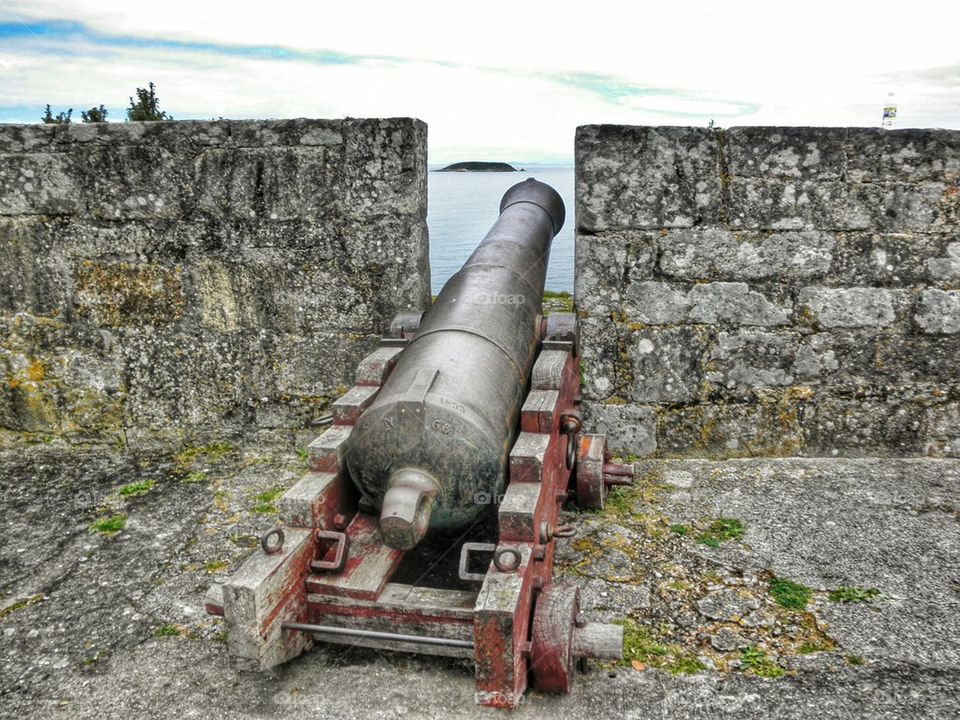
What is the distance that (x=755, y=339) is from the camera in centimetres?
454

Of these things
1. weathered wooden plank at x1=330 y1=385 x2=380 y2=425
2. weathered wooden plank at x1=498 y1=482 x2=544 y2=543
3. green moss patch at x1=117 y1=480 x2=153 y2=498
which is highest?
weathered wooden plank at x1=330 y1=385 x2=380 y2=425

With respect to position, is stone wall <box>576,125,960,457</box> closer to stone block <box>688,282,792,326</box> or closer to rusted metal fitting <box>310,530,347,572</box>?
stone block <box>688,282,792,326</box>

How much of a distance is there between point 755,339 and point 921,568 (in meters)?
1.52

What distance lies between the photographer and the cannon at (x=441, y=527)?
8.83 feet

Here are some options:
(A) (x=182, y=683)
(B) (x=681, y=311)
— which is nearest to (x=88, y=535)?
(A) (x=182, y=683)

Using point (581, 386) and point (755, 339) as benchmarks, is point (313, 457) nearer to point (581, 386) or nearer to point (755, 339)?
point (581, 386)

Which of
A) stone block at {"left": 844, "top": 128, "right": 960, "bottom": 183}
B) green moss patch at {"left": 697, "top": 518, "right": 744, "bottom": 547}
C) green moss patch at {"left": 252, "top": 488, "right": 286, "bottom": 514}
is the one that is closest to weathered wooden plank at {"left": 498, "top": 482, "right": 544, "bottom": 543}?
green moss patch at {"left": 697, "top": 518, "right": 744, "bottom": 547}

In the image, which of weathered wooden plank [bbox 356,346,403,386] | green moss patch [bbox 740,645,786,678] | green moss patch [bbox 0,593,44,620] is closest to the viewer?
green moss patch [bbox 740,645,786,678]

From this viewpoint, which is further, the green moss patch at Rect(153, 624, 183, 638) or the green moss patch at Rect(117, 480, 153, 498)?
the green moss patch at Rect(117, 480, 153, 498)

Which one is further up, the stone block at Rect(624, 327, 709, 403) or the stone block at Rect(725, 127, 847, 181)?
the stone block at Rect(725, 127, 847, 181)

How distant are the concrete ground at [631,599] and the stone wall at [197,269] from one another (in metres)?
0.52

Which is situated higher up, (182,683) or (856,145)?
(856,145)

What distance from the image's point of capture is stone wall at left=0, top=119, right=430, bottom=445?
4.57 m

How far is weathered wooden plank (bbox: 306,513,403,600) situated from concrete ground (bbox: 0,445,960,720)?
0.90ft
